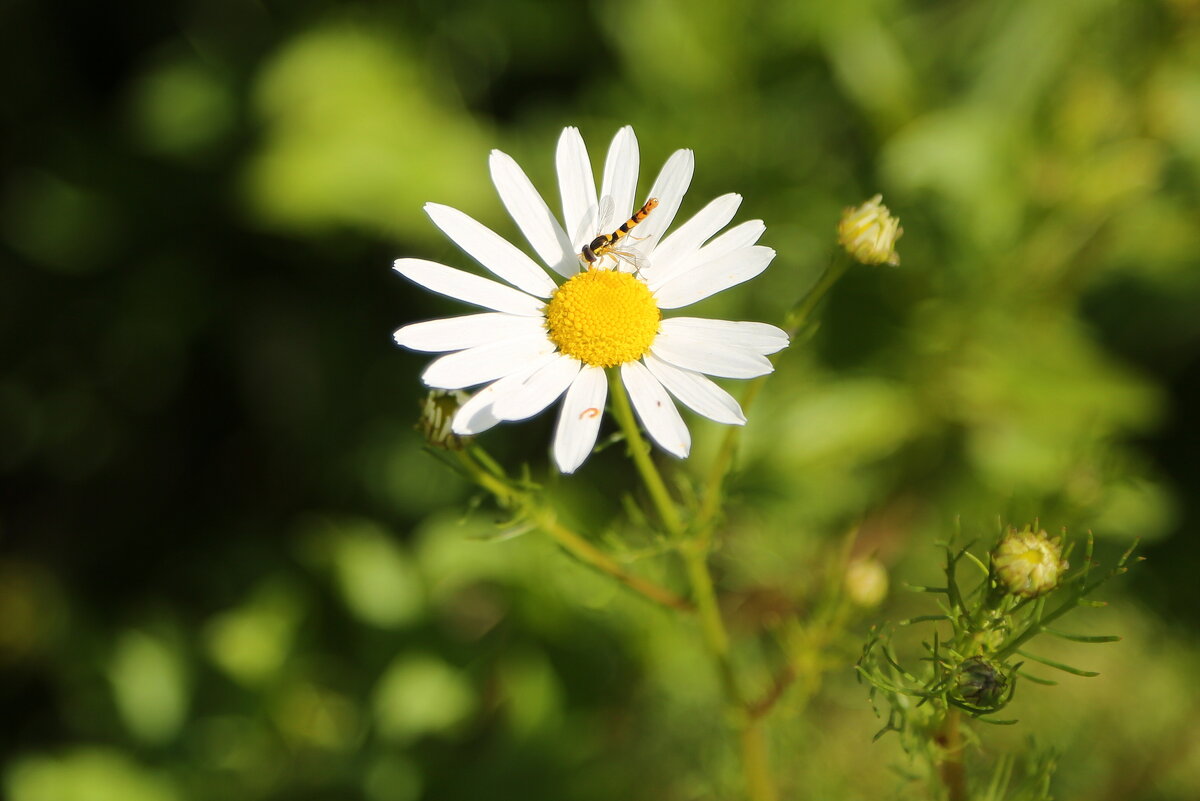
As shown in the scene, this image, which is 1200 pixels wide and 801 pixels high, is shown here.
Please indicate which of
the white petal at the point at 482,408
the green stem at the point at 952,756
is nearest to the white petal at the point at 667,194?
the white petal at the point at 482,408

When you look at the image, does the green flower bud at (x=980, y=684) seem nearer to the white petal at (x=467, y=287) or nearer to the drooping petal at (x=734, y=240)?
the drooping petal at (x=734, y=240)

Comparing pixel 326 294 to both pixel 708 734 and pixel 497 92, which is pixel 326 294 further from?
pixel 708 734

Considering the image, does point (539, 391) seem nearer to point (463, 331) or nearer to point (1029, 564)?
point (463, 331)

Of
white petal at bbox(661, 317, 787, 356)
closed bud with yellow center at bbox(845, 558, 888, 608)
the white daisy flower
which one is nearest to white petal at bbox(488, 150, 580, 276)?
the white daisy flower

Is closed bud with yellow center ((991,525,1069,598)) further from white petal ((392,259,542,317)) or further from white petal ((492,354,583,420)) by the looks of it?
white petal ((392,259,542,317))

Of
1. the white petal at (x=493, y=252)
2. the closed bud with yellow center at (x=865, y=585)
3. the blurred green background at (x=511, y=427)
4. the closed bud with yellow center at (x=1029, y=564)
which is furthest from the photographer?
the blurred green background at (x=511, y=427)

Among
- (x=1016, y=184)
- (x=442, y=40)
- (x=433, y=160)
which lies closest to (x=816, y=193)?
(x=1016, y=184)

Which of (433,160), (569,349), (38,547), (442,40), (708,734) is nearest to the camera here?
(569,349)
